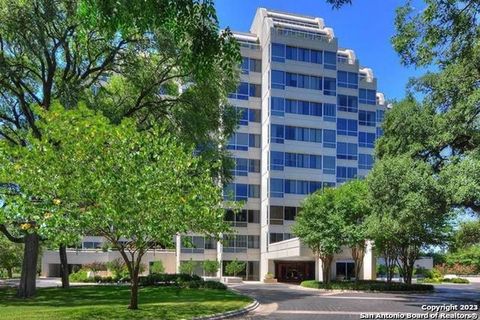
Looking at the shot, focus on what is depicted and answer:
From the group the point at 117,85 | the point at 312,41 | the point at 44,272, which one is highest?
the point at 312,41

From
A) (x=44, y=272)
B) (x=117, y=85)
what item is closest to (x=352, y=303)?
(x=117, y=85)

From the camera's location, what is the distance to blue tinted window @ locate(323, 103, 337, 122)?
207 ft

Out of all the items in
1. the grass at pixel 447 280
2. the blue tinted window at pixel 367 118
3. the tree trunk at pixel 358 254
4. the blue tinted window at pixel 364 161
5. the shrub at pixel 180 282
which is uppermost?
the blue tinted window at pixel 367 118

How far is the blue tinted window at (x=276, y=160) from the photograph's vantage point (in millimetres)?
60469

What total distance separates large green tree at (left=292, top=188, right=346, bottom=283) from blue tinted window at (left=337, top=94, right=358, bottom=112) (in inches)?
1092

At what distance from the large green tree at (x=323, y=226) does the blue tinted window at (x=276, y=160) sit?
19.5 metres

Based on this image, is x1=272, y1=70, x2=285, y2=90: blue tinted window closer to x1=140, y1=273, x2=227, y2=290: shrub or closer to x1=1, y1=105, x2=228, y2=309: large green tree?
x1=140, y1=273, x2=227, y2=290: shrub

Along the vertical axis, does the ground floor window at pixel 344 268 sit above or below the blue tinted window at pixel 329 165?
below

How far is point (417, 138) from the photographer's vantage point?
25.6 meters

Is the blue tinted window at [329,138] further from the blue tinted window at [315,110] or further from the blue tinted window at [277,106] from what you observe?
the blue tinted window at [277,106]

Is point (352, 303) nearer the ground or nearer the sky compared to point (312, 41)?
nearer the ground

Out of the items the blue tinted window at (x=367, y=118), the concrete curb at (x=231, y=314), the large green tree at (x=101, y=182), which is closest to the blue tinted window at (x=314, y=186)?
the blue tinted window at (x=367, y=118)

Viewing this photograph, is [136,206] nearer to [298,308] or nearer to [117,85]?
[298,308]

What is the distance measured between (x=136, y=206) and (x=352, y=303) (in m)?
12.4
